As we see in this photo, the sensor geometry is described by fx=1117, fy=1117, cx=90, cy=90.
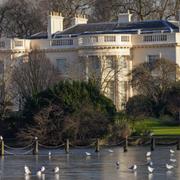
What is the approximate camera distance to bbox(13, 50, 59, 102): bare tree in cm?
8619

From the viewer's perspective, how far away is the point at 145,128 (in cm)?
7188

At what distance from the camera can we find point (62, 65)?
3740 inches

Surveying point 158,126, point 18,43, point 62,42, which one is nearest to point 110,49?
point 62,42

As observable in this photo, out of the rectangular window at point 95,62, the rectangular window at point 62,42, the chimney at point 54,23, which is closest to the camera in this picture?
the rectangular window at point 95,62

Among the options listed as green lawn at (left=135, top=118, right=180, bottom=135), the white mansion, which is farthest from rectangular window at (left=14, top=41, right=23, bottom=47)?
green lawn at (left=135, top=118, right=180, bottom=135)

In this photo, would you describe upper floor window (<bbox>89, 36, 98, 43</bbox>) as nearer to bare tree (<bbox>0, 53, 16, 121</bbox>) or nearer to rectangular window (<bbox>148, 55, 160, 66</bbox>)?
rectangular window (<bbox>148, 55, 160, 66</bbox>)

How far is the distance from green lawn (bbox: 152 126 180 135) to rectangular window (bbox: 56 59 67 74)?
1851cm

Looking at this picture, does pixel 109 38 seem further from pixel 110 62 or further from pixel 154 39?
pixel 154 39

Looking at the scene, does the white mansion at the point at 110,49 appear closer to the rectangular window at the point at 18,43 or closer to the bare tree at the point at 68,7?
the rectangular window at the point at 18,43

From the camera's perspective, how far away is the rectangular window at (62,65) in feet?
307

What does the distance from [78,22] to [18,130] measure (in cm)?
3090

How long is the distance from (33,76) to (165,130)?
16.5 meters

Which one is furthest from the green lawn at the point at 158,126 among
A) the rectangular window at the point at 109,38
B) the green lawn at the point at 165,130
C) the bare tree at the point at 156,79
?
the rectangular window at the point at 109,38

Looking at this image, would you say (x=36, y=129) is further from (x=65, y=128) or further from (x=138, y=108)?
(x=138, y=108)
